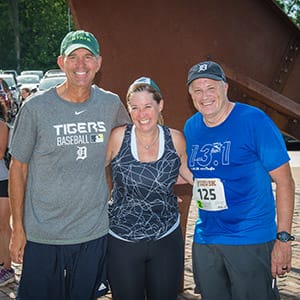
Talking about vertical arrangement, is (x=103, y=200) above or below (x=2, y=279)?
above

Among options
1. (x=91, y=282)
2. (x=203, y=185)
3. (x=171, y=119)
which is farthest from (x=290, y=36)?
(x=91, y=282)

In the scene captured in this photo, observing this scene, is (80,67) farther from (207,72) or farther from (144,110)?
(207,72)

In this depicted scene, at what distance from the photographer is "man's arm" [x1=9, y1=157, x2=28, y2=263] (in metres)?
3.34

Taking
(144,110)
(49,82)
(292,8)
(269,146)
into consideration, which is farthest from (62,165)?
(292,8)

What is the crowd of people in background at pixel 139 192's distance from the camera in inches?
127

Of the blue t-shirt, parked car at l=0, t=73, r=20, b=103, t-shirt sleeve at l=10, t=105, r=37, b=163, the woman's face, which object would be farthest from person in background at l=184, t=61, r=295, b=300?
parked car at l=0, t=73, r=20, b=103

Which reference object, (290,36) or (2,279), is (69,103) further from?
(2,279)

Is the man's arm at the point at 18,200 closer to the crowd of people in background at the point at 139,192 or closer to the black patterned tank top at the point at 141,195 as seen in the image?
the crowd of people in background at the point at 139,192

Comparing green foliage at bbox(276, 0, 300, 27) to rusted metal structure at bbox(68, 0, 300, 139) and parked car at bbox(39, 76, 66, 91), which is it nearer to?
parked car at bbox(39, 76, 66, 91)

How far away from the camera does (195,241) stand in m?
3.45

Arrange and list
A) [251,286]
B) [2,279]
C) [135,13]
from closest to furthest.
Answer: [251,286]
[135,13]
[2,279]

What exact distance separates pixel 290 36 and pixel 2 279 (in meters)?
3.22

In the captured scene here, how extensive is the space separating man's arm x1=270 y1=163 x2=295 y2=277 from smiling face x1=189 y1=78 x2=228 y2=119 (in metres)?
0.45

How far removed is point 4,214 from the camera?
215 inches
